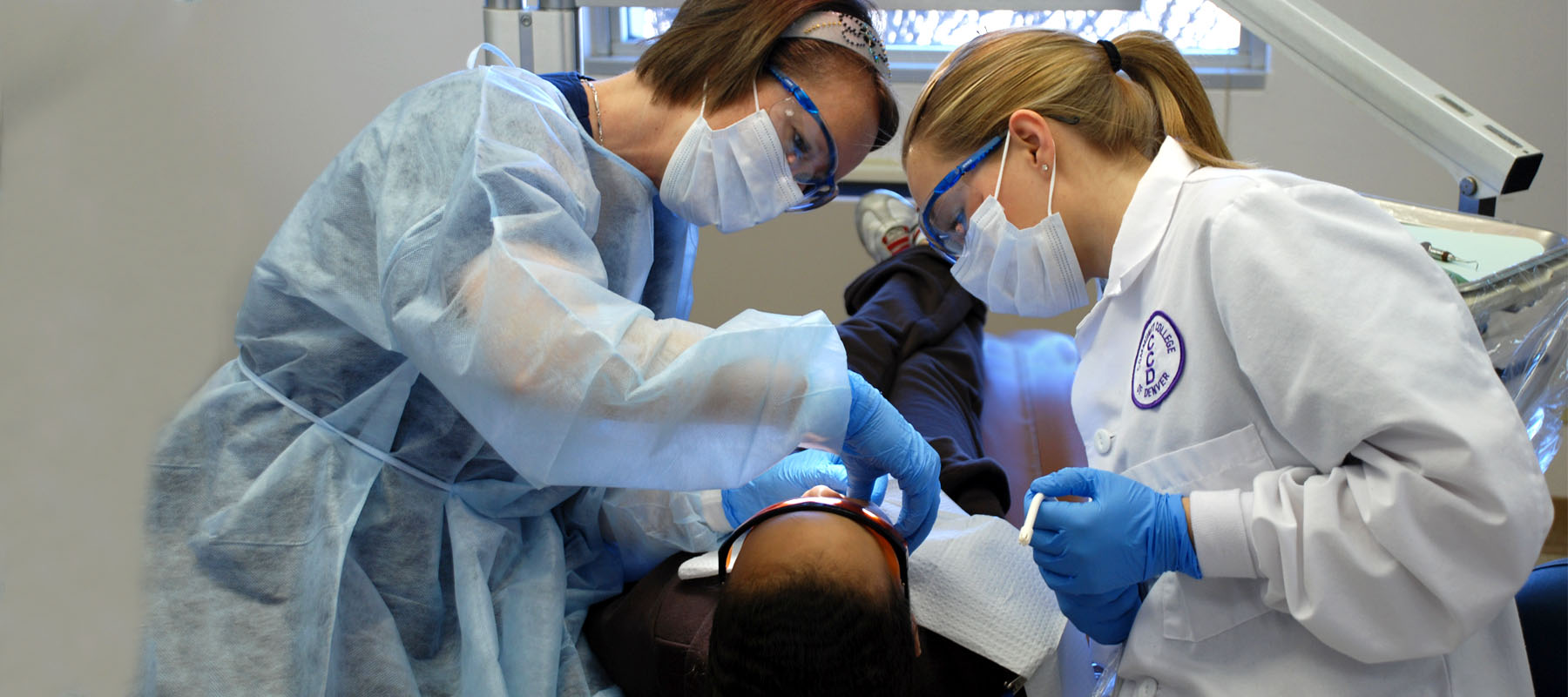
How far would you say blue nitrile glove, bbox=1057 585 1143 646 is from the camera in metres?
1.11

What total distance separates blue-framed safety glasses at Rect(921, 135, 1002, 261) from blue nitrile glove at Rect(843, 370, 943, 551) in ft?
0.90

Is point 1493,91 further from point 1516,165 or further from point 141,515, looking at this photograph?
point 141,515

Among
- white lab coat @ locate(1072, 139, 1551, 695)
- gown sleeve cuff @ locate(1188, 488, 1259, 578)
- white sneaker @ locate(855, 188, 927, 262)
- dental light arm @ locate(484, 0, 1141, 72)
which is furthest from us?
white sneaker @ locate(855, 188, 927, 262)

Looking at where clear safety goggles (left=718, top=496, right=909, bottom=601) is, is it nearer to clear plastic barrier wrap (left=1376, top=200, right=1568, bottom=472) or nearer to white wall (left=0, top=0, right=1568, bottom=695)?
white wall (left=0, top=0, right=1568, bottom=695)

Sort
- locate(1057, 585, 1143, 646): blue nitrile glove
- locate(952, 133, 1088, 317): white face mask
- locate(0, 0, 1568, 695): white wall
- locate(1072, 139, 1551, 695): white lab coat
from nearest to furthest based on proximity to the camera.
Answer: locate(0, 0, 1568, 695): white wall, locate(1072, 139, 1551, 695): white lab coat, locate(1057, 585, 1143, 646): blue nitrile glove, locate(952, 133, 1088, 317): white face mask

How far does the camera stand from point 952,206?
1.27m

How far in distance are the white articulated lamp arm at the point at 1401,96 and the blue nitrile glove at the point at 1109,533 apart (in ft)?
2.59

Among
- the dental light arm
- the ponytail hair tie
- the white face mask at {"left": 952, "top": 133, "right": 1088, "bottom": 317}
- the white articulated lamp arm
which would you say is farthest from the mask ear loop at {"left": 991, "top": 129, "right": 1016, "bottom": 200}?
the dental light arm

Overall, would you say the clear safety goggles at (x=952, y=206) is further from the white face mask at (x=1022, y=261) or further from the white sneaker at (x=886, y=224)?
the white sneaker at (x=886, y=224)

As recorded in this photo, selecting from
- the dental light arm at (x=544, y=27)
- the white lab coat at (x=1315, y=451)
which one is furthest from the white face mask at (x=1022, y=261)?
the dental light arm at (x=544, y=27)

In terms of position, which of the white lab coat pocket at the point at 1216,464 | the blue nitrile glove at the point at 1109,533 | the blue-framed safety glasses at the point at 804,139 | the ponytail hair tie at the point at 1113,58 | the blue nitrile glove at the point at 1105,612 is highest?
the ponytail hair tie at the point at 1113,58

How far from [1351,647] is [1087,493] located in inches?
10.7

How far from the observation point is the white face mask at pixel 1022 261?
1.22m

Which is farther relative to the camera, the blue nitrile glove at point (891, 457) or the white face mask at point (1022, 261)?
the white face mask at point (1022, 261)
